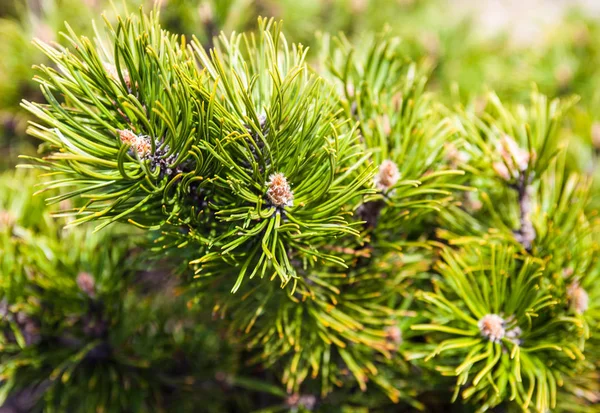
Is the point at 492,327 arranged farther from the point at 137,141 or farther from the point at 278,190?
the point at 137,141

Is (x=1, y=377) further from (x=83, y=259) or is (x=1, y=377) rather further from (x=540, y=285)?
(x=540, y=285)

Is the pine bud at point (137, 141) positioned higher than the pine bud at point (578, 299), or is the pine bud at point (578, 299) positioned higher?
the pine bud at point (137, 141)

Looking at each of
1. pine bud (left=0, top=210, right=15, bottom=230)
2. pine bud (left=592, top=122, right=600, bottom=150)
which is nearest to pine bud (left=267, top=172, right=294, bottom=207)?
pine bud (left=0, top=210, right=15, bottom=230)

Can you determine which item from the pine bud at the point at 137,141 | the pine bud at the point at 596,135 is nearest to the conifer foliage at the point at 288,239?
the pine bud at the point at 137,141

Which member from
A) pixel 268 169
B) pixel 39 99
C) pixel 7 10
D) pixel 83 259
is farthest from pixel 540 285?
pixel 7 10

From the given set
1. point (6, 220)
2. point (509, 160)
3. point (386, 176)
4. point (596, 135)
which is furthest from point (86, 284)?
point (596, 135)

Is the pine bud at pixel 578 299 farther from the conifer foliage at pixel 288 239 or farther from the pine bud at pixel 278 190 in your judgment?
the pine bud at pixel 278 190

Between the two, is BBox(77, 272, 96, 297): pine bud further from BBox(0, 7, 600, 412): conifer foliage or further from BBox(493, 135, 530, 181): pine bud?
BBox(493, 135, 530, 181): pine bud

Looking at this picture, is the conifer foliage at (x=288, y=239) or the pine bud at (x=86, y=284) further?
the pine bud at (x=86, y=284)
